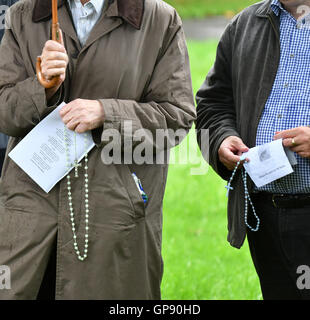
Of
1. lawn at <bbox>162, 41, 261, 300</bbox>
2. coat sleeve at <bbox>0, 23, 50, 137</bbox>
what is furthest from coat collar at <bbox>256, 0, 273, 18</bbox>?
lawn at <bbox>162, 41, 261, 300</bbox>

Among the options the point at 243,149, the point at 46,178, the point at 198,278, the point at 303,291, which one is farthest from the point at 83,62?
the point at 198,278

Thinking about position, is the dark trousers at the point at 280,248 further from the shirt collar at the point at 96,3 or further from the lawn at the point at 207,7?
the lawn at the point at 207,7

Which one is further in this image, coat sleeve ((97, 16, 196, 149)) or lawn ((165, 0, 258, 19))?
lawn ((165, 0, 258, 19))

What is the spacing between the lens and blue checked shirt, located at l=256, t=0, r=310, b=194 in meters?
3.33

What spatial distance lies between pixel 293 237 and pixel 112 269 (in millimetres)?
866

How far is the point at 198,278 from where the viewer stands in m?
5.17

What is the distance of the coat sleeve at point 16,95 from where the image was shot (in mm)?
3078

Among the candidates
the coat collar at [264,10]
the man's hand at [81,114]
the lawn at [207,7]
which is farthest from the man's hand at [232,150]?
the lawn at [207,7]

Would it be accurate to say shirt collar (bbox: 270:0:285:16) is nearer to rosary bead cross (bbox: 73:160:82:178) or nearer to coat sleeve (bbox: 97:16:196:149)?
coat sleeve (bbox: 97:16:196:149)

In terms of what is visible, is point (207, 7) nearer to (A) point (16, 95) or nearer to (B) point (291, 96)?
(B) point (291, 96)

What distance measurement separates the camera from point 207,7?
694 inches

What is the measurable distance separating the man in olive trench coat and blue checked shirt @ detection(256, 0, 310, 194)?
0.49 m

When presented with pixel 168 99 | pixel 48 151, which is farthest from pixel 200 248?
pixel 48 151
